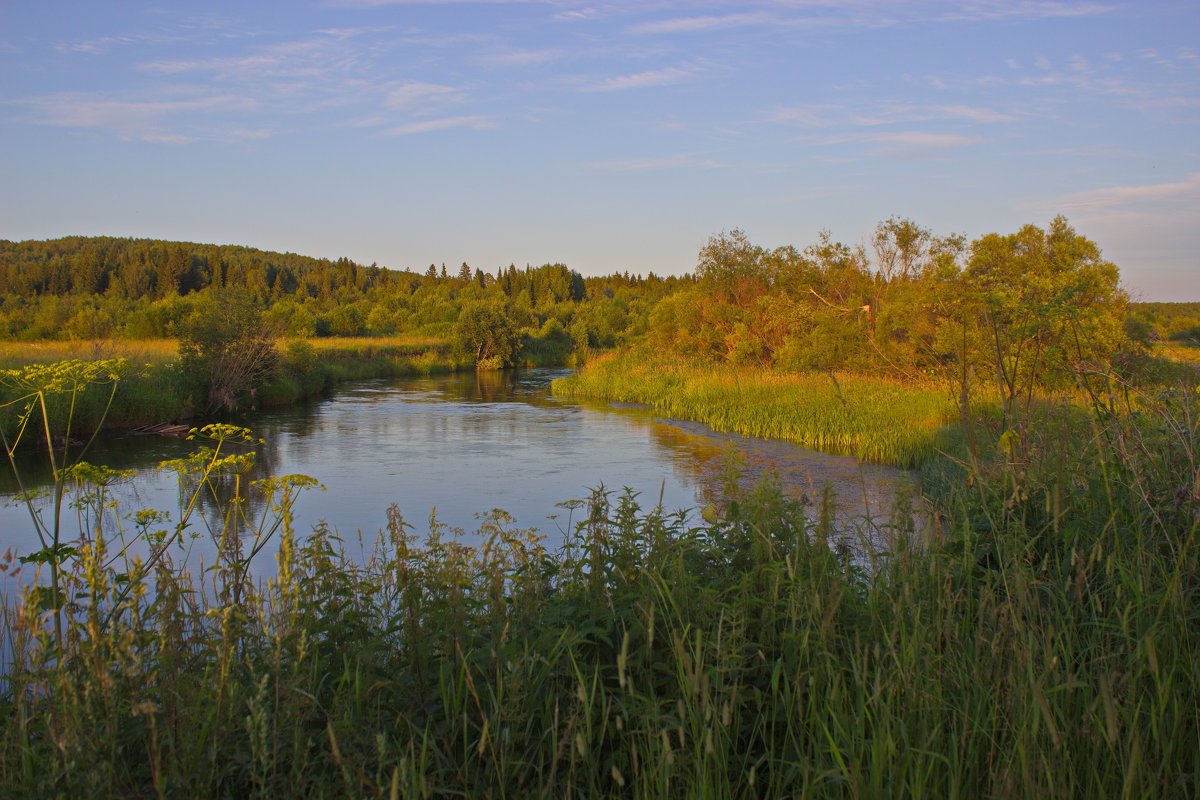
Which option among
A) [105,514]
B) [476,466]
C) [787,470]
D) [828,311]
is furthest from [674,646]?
[828,311]

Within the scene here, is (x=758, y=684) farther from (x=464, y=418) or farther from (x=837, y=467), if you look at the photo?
(x=464, y=418)

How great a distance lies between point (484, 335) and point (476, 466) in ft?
104

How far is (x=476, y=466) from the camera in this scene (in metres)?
12.4

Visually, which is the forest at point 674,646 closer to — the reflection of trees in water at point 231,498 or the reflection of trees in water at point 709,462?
the reflection of trees in water at point 231,498

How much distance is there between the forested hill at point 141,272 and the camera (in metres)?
63.0

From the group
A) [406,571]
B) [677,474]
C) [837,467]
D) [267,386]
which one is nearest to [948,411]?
[837,467]

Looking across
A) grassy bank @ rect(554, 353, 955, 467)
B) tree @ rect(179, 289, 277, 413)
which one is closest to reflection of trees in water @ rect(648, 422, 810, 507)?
grassy bank @ rect(554, 353, 955, 467)

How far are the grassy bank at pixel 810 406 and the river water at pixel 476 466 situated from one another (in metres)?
0.59

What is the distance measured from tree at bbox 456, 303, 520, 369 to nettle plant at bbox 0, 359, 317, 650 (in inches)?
1114

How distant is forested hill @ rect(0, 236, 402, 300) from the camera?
63.0m

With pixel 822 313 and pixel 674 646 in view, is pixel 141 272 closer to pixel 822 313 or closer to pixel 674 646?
pixel 822 313

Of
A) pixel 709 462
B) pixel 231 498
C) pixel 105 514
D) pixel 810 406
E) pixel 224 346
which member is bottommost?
pixel 709 462

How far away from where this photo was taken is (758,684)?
2.87 meters

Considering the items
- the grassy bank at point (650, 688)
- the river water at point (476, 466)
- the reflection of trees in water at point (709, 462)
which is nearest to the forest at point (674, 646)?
the grassy bank at point (650, 688)
